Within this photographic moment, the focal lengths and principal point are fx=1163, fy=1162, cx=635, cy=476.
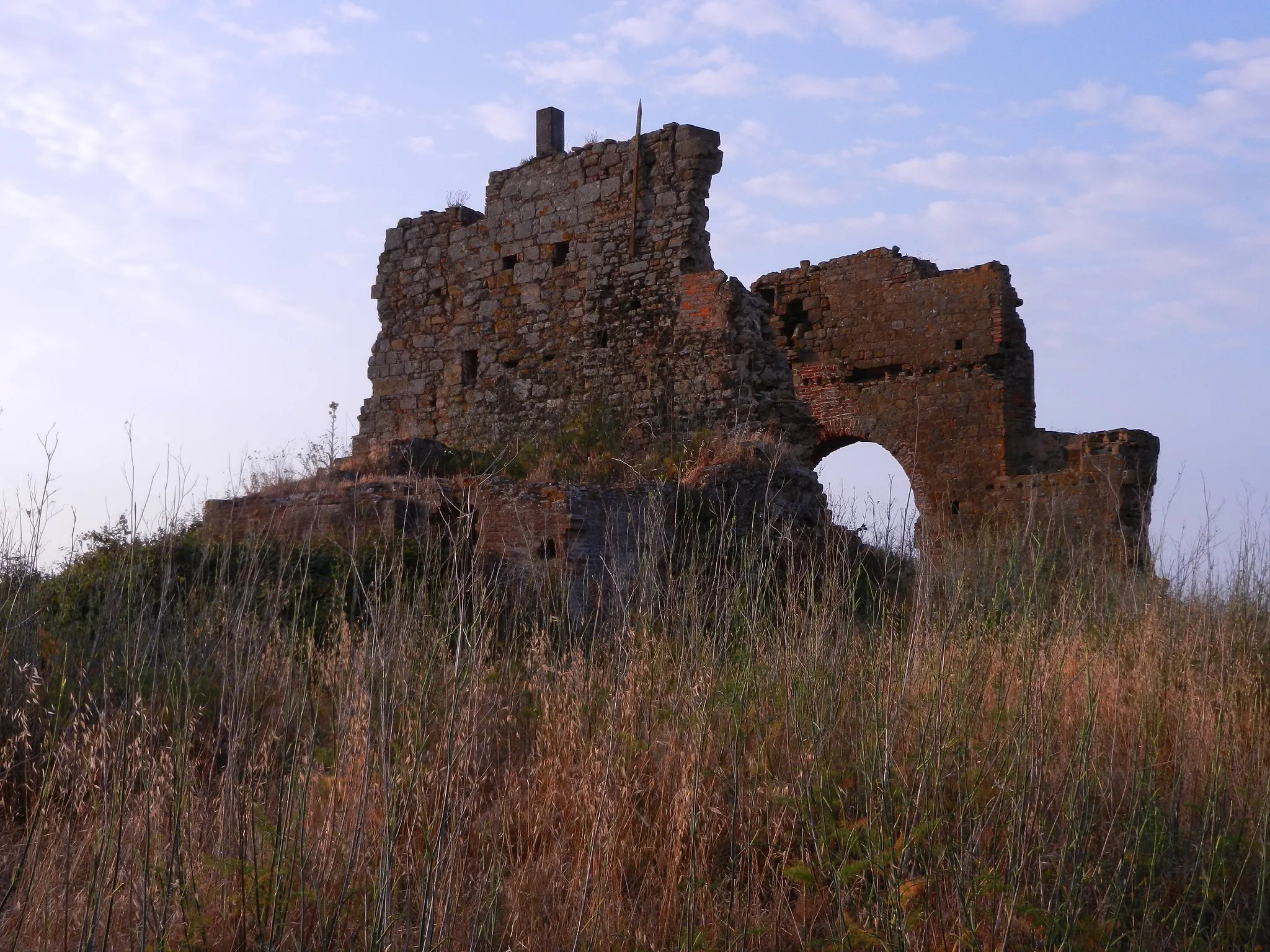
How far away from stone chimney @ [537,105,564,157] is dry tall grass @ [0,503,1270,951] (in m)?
8.68

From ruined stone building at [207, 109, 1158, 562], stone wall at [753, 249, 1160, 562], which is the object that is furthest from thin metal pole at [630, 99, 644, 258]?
stone wall at [753, 249, 1160, 562]

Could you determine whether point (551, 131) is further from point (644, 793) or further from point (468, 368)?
point (644, 793)

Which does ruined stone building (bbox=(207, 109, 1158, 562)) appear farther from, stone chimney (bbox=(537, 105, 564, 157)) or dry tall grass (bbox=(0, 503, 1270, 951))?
dry tall grass (bbox=(0, 503, 1270, 951))

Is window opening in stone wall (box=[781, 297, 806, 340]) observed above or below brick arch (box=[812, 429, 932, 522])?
above

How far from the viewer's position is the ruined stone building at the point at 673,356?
36.1 feet

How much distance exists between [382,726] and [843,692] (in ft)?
7.84

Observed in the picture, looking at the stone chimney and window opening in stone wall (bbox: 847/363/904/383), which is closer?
the stone chimney

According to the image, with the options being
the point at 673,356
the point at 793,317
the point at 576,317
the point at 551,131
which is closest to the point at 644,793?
the point at 673,356

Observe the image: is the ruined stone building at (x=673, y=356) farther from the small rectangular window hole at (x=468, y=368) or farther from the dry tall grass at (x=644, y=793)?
the dry tall grass at (x=644, y=793)

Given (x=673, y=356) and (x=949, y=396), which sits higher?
(x=949, y=396)

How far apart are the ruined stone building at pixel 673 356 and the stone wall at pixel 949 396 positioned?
0.08ft

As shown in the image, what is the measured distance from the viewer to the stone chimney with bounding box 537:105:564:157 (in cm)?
1266

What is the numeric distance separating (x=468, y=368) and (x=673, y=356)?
276 cm

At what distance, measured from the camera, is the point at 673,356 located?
11.3m
